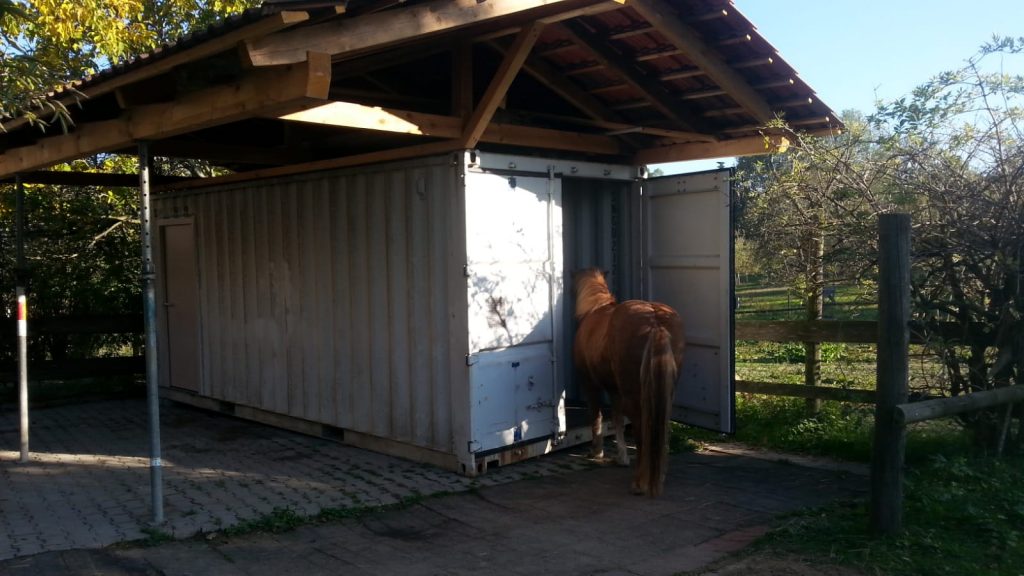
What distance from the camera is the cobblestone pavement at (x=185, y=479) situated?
559cm

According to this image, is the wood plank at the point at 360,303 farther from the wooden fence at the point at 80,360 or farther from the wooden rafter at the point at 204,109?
the wooden fence at the point at 80,360

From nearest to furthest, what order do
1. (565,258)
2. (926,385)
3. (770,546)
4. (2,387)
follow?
(770,546) < (926,385) < (565,258) < (2,387)

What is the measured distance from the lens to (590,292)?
7723 mm

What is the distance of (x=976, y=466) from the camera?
593cm

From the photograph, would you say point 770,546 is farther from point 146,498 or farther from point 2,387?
point 2,387

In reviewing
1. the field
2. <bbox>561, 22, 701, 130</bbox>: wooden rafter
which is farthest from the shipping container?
the field

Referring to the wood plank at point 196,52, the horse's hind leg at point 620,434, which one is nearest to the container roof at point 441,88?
the wood plank at point 196,52

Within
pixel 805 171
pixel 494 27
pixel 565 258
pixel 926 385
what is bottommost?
pixel 926 385

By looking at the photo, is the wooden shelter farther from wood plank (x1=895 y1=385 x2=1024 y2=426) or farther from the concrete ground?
wood plank (x1=895 y1=385 x2=1024 y2=426)

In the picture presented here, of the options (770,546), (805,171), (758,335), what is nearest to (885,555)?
(770,546)

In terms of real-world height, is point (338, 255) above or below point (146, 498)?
above

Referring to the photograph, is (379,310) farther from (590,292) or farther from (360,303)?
(590,292)

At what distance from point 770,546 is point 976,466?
2080 millimetres

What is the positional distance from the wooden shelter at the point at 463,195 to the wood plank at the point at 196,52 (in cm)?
3
